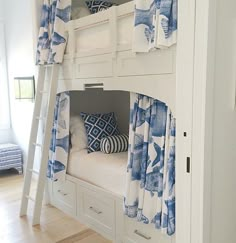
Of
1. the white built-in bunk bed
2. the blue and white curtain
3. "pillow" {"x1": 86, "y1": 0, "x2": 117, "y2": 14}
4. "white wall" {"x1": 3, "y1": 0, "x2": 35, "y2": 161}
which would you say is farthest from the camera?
"white wall" {"x1": 3, "y1": 0, "x2": 35, "y2": 161}

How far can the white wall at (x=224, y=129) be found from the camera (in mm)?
1238

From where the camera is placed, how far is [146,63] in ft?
6.01

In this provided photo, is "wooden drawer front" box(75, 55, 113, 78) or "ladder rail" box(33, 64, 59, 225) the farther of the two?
"ladder rail" box(33, 64, 59, 225)

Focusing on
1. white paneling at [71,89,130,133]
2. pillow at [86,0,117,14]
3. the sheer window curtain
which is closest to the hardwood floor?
white paneling at [71,89,130,133]

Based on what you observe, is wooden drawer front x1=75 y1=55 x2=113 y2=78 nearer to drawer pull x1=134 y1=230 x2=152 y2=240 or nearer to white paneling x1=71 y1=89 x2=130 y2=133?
white paneling x1=71 y1=89 x2=130 y2=133

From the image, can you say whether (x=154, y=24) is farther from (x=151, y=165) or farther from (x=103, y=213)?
(x=103, y=213)

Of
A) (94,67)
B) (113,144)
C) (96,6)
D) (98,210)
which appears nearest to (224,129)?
(94,67)

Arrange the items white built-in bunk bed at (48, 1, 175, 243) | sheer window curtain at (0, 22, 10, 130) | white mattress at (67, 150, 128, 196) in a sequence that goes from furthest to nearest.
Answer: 1. sheer window curtain at (0, 22, 10, 130)
2. white mattress at (67, 150, 128, 196)
3. white built-in bunk bed at (48, 1, 175, 243)

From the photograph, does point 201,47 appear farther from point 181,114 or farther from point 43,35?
point 43,35

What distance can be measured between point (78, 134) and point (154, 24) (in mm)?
1692

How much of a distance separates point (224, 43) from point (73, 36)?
1.55m

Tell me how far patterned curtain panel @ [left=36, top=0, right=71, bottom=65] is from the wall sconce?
1124 millimetres

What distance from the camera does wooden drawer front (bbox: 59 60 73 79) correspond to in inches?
102

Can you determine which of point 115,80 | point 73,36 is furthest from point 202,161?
point 73,36
